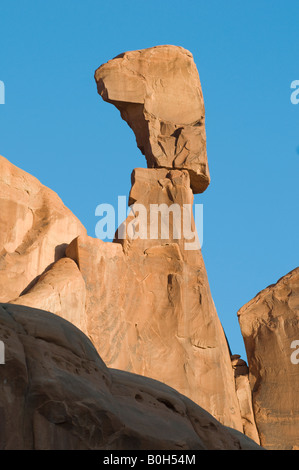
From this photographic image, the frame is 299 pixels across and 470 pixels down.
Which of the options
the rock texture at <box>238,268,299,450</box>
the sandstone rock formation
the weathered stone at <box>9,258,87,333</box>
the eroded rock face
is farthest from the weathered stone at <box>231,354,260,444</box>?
the weathered stone at <box>9,258,87,333</box>

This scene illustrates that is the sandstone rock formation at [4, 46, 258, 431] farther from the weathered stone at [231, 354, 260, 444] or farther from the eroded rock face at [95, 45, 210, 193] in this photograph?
the weathered stone at [231, 354, 260, 444]

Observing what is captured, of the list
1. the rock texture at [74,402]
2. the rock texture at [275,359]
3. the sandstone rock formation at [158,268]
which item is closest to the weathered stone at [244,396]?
the rock texture at [275,359]

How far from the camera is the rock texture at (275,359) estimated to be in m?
18.4

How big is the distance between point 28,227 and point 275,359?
229 inches

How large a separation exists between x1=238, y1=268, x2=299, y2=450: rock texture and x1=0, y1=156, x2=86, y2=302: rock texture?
4.44 meters

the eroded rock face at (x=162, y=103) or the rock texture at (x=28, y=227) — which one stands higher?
the eroded rock face at (x=162, y=103)

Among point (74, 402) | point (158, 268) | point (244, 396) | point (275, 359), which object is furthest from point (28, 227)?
point (74, 402)

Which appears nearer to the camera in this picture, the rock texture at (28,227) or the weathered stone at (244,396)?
the rock texture at (28,227)

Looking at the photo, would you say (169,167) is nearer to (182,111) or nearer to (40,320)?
(182,111)

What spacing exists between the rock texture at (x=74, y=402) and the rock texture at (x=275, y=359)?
8.44 m

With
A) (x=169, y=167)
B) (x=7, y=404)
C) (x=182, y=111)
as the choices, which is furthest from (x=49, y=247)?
(x=7, y=404)

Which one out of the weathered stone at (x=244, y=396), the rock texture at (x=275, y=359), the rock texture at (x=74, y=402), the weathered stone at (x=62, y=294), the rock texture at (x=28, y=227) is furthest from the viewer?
the rock texture at (x=275, y=359)

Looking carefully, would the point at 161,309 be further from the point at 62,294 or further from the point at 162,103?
the point at 162,103

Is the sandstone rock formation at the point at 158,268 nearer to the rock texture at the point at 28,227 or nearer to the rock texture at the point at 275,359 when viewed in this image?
the rock texture at the point at 28,227
